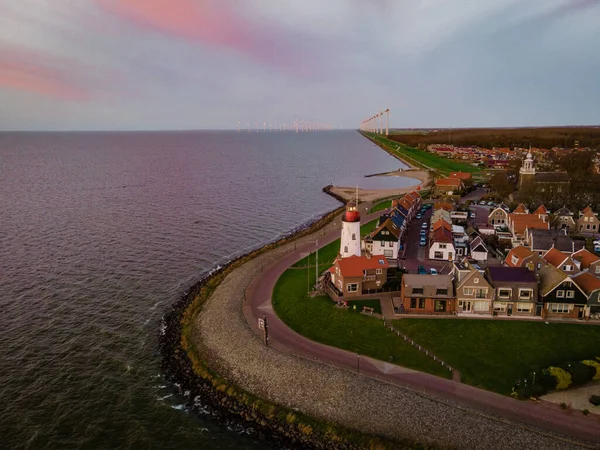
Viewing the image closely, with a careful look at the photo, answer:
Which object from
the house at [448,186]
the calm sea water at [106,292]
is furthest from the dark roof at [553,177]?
the calm sea water at [106,292]

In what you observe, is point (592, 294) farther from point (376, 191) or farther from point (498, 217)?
point (376, 191)

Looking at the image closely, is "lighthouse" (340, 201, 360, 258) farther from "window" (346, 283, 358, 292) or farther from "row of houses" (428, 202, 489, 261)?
"row of houses" (428, 202, 489, 261)

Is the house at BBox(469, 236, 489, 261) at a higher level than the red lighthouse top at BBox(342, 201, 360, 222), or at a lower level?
lower

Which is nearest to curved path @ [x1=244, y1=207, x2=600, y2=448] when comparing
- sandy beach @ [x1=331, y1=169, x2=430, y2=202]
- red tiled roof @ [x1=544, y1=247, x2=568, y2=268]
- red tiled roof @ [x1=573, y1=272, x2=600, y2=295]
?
red tiled roof @ [x1=573, y1=272, x2=600, y2=295]

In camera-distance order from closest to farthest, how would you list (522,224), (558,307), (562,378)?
(562,378) → (558,307) → (522,224)

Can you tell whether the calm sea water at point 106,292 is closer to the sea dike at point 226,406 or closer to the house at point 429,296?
the sea dike at point 226,406

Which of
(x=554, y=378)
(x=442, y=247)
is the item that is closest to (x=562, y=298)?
(x=554, y=378)
